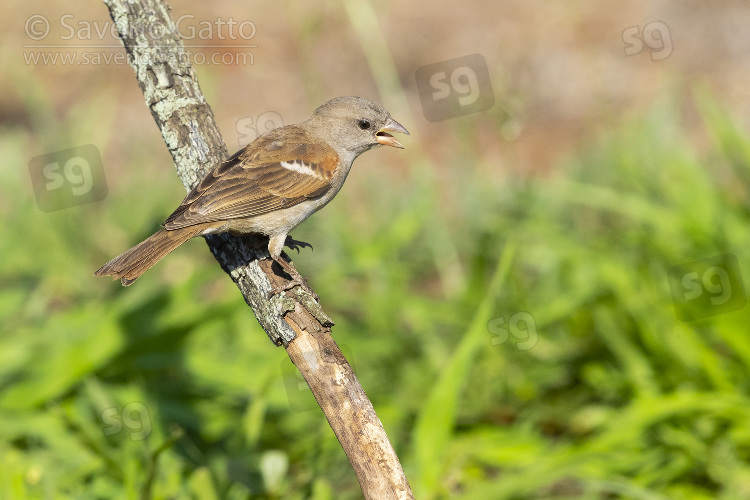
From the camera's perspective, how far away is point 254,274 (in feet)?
9.96

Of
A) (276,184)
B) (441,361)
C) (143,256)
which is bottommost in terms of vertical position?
(441,361)

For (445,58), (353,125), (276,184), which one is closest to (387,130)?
(353,125)

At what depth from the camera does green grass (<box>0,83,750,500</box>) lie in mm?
3811

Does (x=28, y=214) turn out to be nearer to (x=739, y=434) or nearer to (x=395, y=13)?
(x=739, y=434)

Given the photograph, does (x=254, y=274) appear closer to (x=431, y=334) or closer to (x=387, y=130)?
(x=387, y=130)

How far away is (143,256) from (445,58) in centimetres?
673

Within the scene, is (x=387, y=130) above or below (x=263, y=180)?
above

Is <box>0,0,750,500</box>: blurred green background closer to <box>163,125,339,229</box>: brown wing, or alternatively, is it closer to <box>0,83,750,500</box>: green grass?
<box>0,83,750,500</box>: green grass

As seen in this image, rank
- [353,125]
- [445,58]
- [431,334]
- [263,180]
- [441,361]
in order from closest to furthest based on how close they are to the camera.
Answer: [263,180]
[353,125]
[441,361]
[431,334]
[445,58]

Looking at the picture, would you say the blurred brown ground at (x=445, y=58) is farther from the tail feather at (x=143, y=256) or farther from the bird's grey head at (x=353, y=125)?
the tail feather at (x=143, y=256)

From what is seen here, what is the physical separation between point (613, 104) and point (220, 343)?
5.76 m

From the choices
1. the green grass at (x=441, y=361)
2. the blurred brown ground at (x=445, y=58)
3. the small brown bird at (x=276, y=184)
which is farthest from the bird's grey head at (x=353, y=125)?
the blurred brown ground at (x=445, y=58)

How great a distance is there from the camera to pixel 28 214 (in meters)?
5.66

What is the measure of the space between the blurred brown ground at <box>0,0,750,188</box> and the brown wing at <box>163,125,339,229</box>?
4.29 meters
